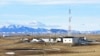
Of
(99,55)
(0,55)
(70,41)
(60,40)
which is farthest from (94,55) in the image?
(60,40)

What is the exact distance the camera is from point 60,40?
4658 inches

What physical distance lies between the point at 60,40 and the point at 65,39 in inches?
184

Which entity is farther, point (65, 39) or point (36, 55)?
point (65, 39)

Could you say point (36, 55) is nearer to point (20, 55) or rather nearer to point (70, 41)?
point (20, 55)

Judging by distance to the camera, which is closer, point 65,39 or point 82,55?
point 82,55

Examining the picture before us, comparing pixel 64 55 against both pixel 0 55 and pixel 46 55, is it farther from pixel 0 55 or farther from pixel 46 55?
pixel 0 55

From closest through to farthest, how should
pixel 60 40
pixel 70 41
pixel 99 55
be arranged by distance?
pixel 99 55
pixel 70 41
pixel 60 40

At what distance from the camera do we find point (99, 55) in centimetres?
6241

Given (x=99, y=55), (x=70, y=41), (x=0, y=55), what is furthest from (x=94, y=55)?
(x=70, y=41)

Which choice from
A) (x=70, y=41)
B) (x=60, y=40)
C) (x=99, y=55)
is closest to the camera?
(x=99, y=55)

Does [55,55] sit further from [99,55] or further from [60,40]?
[60,40]

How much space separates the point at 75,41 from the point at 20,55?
51512mm

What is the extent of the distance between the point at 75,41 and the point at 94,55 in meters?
50.3

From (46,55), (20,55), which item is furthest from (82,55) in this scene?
(20,55)
